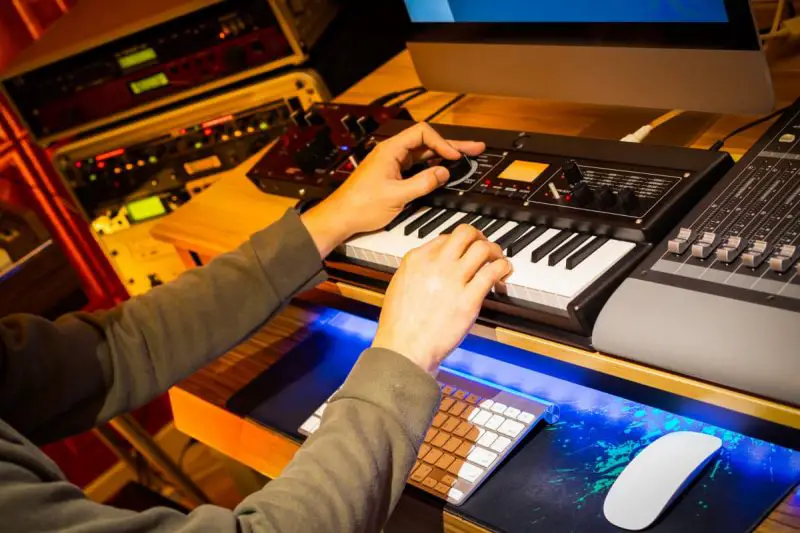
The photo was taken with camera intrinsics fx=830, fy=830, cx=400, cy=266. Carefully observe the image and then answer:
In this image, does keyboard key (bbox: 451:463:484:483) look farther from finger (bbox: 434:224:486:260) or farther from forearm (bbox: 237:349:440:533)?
finger (bbox: 434:224:486:260)

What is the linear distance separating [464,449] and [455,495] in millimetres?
78

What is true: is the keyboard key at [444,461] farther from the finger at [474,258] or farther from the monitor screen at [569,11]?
the monitor screen at [569,11]

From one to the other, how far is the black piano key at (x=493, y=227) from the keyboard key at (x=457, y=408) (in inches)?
8.9

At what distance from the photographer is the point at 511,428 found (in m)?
1.00

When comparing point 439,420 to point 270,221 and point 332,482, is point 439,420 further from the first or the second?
point 270,221

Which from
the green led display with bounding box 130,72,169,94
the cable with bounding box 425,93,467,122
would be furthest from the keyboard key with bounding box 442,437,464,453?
the green led display with bounding box 130,72,169,94

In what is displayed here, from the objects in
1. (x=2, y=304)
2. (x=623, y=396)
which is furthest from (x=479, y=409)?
(x=2, y=304)

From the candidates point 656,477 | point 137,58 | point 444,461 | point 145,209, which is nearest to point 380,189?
point 444,461

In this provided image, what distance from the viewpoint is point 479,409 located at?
1.06m

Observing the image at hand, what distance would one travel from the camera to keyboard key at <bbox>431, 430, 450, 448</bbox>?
103 cm

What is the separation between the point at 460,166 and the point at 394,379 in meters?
0.40

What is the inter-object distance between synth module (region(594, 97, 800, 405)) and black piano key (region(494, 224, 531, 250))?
7.2 inches

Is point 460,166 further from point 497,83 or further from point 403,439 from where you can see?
point 403,439

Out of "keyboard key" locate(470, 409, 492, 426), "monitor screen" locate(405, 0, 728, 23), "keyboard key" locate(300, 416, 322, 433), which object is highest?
"monitor screen" locate(405, 0, 728, 23)
